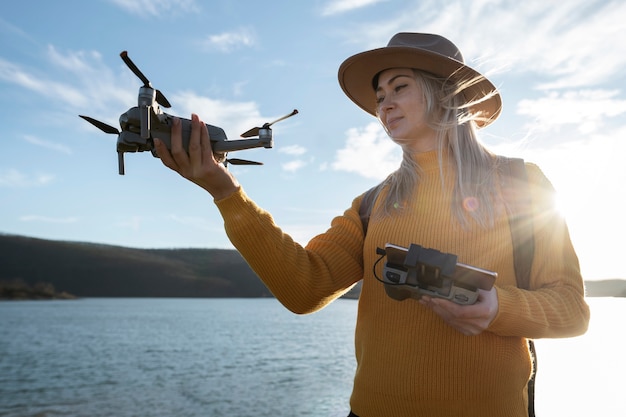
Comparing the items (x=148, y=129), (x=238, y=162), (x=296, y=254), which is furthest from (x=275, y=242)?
(x=148, y=129)

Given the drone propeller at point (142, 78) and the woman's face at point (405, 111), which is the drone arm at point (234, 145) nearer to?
the drone propeller at point (142, 78)

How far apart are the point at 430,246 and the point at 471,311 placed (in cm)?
49

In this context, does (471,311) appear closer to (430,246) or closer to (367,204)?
(430,246)

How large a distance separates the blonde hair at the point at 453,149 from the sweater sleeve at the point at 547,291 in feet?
0.89

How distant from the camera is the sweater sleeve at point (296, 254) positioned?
231 cm

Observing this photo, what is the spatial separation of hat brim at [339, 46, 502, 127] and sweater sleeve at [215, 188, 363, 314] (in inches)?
35.1

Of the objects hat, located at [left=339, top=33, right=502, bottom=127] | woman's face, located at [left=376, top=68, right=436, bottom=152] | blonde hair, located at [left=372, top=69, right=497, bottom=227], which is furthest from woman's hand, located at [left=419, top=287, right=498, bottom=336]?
hat, located at [left=339, top=33, right=502, bottom=127]

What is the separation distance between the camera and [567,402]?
15062 mm

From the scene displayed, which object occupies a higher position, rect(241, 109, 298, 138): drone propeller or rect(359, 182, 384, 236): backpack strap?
rect(241, 109, 298, 138): drone propeller

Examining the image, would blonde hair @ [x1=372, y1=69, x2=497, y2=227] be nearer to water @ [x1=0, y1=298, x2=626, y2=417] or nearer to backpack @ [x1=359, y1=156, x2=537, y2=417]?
backpack @ [x1=359, y1=156, x2=537, y2=417]

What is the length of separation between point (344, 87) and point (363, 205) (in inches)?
35.2

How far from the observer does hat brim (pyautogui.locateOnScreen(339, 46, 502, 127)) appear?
270 cm

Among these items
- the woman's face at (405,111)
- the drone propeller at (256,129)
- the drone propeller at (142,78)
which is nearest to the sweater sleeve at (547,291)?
the woman's face at (405,111)

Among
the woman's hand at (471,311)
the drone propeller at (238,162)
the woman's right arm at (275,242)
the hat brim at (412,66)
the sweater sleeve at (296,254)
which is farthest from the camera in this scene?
the hat brim at (412,66)
